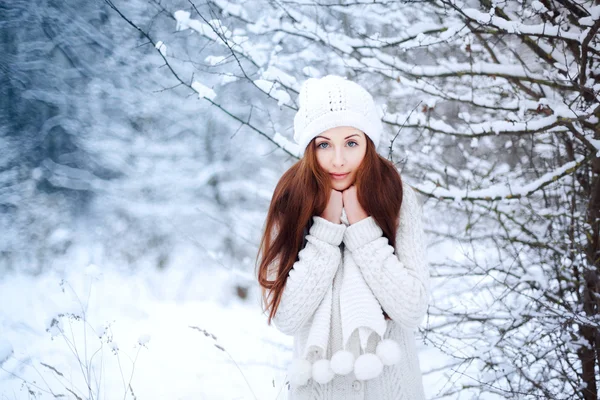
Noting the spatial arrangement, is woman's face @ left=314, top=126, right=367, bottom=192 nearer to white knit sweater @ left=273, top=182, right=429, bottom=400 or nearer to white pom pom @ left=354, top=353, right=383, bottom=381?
white knit sweater @ left=273, top=182, right=429, bottom=400

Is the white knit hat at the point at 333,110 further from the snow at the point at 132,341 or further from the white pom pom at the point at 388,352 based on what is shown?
the snow at the point at 132,341

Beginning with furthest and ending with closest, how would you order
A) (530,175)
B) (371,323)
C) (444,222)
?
(444,222), (530,175), (371,323)

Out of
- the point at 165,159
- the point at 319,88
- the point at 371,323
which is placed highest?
the point at 165,159

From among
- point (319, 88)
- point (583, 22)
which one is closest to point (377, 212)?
point (319, 88)

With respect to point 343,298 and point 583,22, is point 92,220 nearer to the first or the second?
point 343,298

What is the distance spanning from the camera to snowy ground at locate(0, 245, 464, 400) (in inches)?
109

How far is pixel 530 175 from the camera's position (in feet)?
11.2

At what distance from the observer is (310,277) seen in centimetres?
137

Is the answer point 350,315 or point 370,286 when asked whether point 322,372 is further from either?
point 370,286

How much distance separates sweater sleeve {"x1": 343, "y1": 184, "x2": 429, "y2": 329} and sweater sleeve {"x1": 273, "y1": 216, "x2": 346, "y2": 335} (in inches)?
2.5

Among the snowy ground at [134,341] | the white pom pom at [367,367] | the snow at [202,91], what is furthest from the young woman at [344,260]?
the snowy ground at [134,341]

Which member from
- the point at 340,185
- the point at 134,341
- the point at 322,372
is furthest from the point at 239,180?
the point at 322,372

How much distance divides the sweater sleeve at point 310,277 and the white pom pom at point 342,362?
Answer: 16cm

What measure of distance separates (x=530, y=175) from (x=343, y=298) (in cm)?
267
